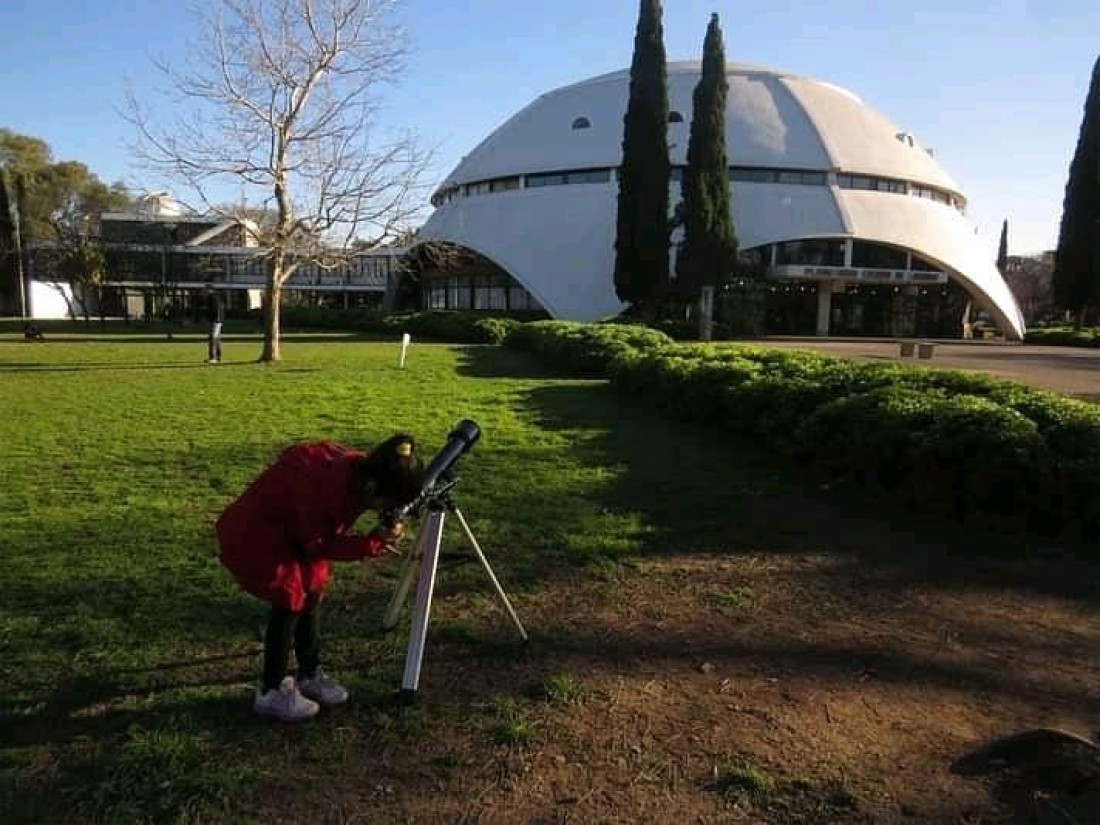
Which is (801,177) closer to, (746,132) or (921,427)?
(746,132)

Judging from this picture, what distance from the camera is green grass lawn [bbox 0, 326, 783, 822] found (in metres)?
2.98

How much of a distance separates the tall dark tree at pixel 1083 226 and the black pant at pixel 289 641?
149 ft

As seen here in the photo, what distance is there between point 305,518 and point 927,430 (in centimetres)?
490

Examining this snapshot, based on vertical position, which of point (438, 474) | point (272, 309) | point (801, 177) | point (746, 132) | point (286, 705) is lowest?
point (286, 705)

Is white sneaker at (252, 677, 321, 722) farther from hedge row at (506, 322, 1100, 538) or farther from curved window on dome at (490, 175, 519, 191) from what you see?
curved window on dome at (490, 175, 519, 191)

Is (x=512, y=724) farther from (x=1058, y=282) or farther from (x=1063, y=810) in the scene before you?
(x=1058, y=282)

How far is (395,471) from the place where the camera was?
2881 mm

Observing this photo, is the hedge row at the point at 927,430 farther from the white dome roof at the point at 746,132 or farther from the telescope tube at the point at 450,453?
the white dome roof at the point at 746,132

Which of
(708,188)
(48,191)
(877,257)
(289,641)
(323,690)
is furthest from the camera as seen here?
(48,191)

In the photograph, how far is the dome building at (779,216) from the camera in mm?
41594

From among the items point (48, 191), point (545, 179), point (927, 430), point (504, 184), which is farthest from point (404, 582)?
point (48, 191)

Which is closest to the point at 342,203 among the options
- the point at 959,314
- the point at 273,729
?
the point at 273,729

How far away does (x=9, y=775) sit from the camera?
2840mm

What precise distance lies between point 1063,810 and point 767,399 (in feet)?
21.1
